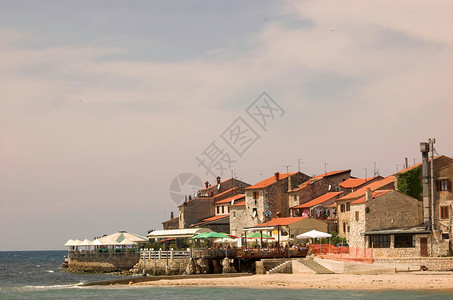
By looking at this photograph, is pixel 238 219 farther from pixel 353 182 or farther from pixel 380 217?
pixel 380 217

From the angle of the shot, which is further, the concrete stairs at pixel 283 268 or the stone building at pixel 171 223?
the stone building at pixel 171 223

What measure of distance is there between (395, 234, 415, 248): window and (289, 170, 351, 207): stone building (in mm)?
27671

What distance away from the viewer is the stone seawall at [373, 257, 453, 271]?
58.5 metres

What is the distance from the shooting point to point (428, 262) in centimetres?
5900

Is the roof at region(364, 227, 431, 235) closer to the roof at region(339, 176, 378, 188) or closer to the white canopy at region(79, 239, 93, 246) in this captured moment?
the roof at region(339, 176, 378, 188)

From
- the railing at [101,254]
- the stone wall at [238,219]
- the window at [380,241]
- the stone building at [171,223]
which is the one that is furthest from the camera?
the stone building at [171,223]

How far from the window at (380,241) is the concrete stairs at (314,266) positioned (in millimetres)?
6406

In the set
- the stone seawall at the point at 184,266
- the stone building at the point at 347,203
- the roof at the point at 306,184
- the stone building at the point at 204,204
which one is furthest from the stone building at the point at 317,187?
the stone seawall at the point at 184,266

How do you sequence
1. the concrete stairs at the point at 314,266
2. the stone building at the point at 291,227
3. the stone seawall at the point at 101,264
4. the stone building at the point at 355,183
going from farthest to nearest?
1. the stone building at the point at 355,183
2. the stone seawall at the point at 101,264
3. the stone building at the point at 291,227
4. the concrete stairs at the point at 314,266

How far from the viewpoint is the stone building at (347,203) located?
3066 inches

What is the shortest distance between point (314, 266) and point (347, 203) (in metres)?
20.7

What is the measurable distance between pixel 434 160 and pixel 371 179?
2159 cm

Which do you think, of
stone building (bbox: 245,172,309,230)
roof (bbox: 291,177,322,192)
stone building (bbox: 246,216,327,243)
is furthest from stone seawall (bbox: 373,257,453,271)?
stone building (bbox: 245,172,309,230)

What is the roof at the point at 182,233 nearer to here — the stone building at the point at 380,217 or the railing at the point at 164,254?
the railing at the point at 164,254
